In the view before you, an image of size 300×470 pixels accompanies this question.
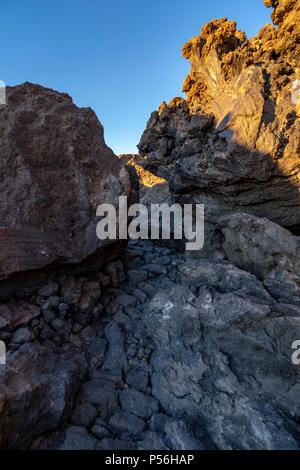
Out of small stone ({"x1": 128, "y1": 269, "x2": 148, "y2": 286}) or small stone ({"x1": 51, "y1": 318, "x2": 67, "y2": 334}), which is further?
small stone ({"x1": 128, "y1": 269, "x2": 148, "y2": 286})

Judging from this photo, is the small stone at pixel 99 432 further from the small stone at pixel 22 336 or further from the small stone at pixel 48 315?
the small stone at pixel 48 315

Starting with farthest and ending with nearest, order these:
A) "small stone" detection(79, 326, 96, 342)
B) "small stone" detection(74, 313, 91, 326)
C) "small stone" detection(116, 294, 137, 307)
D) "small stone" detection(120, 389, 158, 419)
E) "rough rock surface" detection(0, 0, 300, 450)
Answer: "small stone" detection(116, 294, 137, 307)
"small stone" detection(74, 313, 91, 326)
"small stone" detection(79, 326, 96, 342)
"small stone" detection(120, 389, 158, 419)
"rough rock surface" detection(0, 0, 300, 450)

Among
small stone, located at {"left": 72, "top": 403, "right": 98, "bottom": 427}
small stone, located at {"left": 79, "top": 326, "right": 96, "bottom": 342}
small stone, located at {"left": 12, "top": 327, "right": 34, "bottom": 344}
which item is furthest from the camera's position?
small stone, located at {"left": 79, "top": 326, "right": 96, "bottom": 342}

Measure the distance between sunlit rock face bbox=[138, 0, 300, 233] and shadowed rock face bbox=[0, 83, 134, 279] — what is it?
1.86 meters

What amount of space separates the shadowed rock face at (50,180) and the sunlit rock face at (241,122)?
186 centimetres

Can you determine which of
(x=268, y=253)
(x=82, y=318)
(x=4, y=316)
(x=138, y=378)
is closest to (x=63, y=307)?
(x=82, y=318)

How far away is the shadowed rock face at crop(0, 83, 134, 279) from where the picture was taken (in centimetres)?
256

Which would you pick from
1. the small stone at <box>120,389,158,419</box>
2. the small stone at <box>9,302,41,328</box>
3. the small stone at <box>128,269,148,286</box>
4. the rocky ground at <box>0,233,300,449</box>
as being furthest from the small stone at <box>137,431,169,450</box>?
the small stone at <box>128,269,148,286</box>

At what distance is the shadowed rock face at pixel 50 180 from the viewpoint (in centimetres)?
256

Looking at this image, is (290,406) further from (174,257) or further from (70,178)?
(70,178)

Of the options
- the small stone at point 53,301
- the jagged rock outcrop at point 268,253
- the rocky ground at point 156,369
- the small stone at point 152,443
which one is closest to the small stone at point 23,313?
the rocky ground at point 156,369

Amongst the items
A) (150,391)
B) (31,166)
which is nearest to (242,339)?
(150,391)

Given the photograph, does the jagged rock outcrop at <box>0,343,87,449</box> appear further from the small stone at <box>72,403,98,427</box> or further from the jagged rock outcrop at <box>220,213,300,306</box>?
the jagged rock outcrop at <box>220,213,300,306</box>

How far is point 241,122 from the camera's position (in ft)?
11.7
